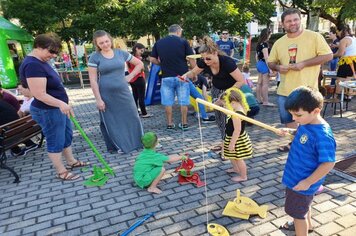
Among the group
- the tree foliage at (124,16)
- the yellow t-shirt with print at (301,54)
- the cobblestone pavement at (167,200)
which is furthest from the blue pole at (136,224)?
the tree foliage at (124,16)

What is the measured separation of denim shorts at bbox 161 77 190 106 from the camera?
221 inches

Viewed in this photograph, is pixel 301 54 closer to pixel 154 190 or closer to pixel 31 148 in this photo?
pixel 154 190

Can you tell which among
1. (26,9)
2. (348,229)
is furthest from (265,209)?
(26,9)

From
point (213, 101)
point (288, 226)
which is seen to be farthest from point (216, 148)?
point (288, 226)

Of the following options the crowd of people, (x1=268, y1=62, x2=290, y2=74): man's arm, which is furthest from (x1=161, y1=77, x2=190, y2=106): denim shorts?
(x1=268, y1=62, x2=290, y2=74): man's arm

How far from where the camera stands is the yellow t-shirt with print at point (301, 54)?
363 cm

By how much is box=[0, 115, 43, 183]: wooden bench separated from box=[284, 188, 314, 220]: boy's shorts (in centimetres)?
358

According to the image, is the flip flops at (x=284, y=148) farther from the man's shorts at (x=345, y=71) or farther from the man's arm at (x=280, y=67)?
the man's shorts at (x=345, y=71)

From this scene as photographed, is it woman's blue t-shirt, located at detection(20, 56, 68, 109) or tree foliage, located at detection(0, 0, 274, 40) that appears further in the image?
tree foliage, located at detection(0, 0, 274, 40)

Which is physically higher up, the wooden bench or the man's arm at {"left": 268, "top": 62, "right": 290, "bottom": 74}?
the man's arm at {"left": 268, "top": 62, "right": 290, "bottom": 74}

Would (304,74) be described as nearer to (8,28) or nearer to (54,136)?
Answer: (54,136)

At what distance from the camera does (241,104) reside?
3383 millimetres

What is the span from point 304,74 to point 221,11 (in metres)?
11.0

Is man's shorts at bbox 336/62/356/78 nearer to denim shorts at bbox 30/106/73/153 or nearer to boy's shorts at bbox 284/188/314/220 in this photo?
boy's shorts at bbox 284/188/314/220
